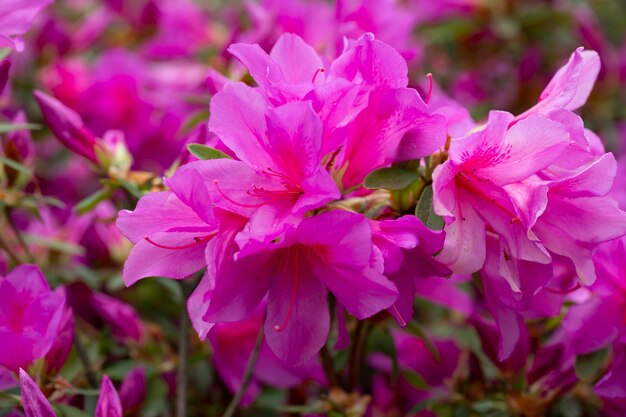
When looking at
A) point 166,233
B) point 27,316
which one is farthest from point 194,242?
point 27,316

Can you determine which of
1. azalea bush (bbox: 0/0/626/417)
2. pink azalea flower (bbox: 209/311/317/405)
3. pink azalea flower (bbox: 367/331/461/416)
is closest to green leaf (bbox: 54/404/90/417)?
azalea bush (bbox: 0/0/626/417)

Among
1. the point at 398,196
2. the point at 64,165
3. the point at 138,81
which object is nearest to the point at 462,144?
the point at 398,196

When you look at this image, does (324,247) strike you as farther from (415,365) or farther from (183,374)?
(415,365)

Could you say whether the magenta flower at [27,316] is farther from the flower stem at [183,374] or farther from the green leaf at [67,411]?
the flower stem at [183,374]

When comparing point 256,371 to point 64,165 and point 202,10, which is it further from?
point 202,10

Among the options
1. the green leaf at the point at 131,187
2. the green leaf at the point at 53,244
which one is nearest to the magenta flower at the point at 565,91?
the green leaf at the point at 131,187

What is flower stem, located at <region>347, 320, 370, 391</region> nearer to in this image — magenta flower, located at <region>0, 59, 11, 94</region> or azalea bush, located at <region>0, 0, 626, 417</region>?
azalea bush, located at <region>0, 0, 626, 417</region>
